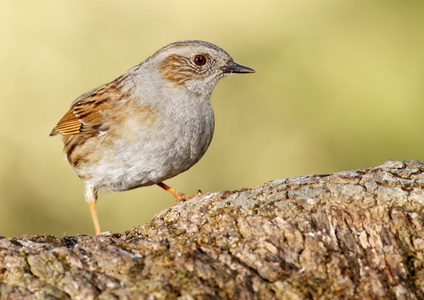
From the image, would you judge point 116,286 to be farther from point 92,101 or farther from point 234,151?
point 234,151

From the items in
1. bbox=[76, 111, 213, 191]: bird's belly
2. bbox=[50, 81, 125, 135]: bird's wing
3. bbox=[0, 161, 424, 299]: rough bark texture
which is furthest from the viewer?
bbox=[50, 81, 125, 135]: bird's wing

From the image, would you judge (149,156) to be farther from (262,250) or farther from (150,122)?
(262,250)

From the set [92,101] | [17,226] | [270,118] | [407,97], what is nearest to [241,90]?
[270,118]

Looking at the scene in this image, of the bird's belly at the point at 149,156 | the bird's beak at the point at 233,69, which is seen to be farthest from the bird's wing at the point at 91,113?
the bird's beak at the point at 233,69

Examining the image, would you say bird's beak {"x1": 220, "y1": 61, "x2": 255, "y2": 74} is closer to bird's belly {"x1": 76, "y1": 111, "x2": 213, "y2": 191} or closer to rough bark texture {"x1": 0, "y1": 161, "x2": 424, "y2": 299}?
bird's belly {"x1": 76, "y1": 111, "x2": 213, "y2": 191}

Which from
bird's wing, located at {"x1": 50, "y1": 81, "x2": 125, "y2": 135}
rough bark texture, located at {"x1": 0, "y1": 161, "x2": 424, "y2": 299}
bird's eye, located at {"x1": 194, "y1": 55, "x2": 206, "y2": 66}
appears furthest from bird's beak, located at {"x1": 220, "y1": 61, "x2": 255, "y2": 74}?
rough bark texture, located at {"x1": 0, "y1": 161, "x2": 424, "y2": 299}

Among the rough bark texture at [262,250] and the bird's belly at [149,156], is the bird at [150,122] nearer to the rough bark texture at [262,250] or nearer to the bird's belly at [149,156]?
the bird's belly at [149,156]
